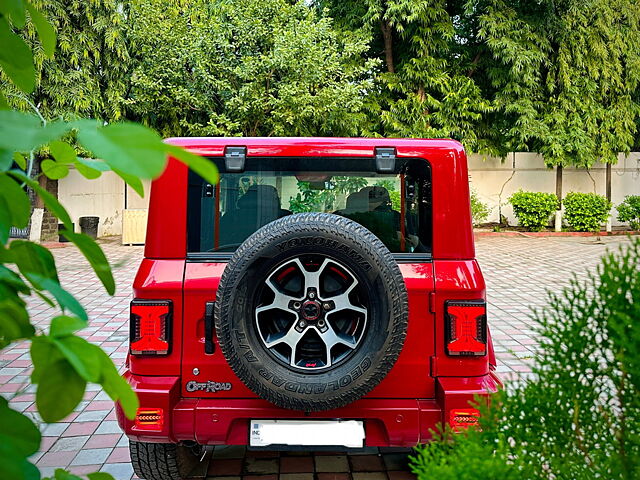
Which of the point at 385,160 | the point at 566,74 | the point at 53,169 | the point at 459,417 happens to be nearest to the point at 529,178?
the point at 566,74

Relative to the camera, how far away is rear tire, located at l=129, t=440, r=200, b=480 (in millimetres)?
3230

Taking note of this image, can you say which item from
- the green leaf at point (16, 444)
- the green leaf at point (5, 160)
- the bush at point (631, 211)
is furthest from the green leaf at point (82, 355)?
the bush at point (631, 211)

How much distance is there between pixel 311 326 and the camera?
277cm

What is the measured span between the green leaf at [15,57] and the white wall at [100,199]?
1786cm

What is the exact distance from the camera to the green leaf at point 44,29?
976mm

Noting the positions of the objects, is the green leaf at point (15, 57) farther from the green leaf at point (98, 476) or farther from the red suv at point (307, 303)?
the red suv at point (307, 303)

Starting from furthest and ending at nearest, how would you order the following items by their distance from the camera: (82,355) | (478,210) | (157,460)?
(478,210), (157,460), (82,355)

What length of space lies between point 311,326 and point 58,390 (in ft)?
6.86

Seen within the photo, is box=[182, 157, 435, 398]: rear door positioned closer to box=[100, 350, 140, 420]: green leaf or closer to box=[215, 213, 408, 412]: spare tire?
box=[215, 213, 408, 412]: spare tire

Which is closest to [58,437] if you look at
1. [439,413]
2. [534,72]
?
[439,413]

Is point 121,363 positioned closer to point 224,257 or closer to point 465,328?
point 224,257

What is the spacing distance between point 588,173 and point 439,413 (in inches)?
886

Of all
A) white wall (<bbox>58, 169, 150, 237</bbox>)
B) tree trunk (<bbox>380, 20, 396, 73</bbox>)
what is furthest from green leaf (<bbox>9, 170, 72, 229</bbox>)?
tree trunk (<bbox>380, 20, 396, 73</bbox>)

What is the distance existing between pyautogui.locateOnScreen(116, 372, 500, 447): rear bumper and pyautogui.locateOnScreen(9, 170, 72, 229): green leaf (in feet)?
7.21
